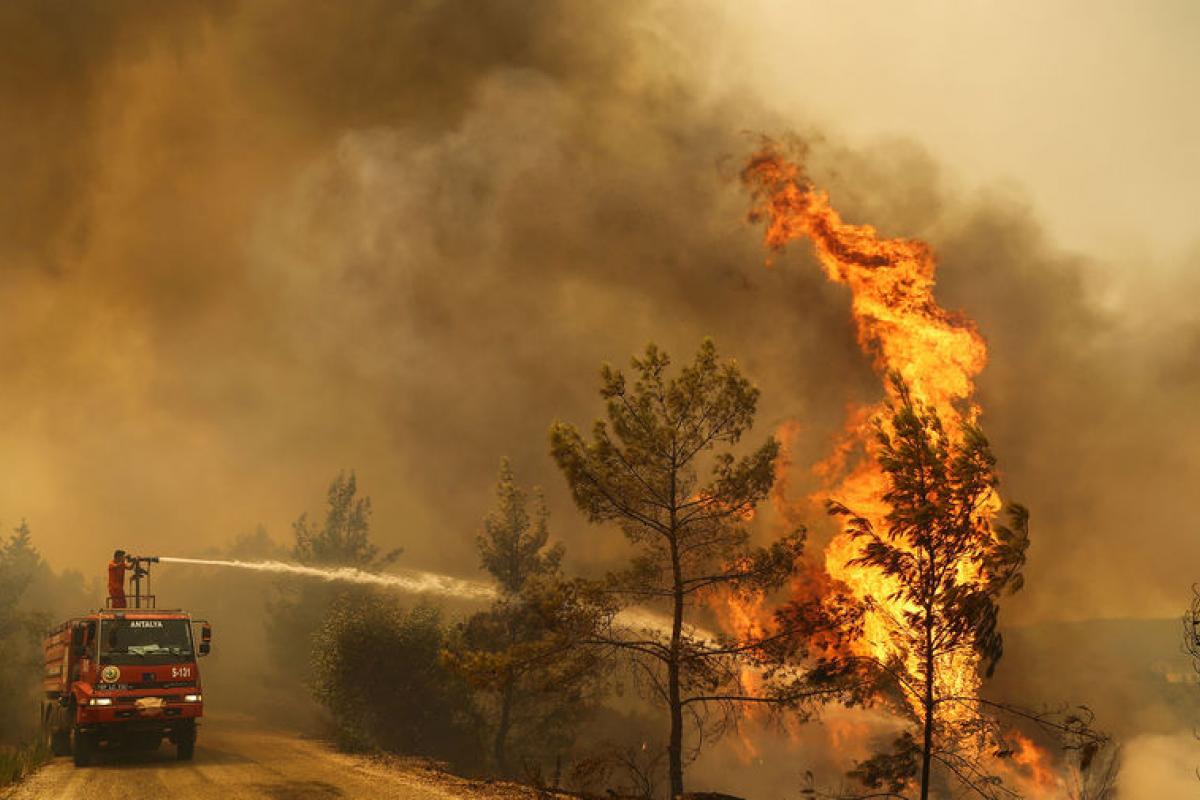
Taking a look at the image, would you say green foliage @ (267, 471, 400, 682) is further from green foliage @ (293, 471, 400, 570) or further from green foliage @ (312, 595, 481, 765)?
green foliage @ (312, 595, 481, 765)

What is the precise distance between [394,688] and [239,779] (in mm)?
15681

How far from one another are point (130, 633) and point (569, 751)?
2341cm

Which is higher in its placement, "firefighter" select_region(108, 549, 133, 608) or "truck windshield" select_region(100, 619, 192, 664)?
"firefighter" select_region(108, 549, 133, 608)

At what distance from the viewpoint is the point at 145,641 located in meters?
23.4

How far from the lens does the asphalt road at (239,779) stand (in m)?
19.2

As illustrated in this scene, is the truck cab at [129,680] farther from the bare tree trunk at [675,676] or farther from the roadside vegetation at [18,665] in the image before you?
the bare tree trunk at [675,676]

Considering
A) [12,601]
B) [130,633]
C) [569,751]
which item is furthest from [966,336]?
[12,601]

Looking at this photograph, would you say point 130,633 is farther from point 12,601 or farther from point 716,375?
point 12,601

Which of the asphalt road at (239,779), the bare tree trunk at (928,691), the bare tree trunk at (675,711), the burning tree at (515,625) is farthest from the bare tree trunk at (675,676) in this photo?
the burning tree at (515,625)

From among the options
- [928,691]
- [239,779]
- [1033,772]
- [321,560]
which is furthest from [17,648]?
[1033,772]

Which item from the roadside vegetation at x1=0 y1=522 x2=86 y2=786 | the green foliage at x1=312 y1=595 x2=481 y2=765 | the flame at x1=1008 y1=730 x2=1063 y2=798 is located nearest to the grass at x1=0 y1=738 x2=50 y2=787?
the roadside vegetation at x1=0 y1=522 x2=86 y2=786

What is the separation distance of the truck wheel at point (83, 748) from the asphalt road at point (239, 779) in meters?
0.25

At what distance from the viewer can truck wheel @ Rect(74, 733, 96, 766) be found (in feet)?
74.8

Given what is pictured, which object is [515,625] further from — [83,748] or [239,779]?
[83,748]
